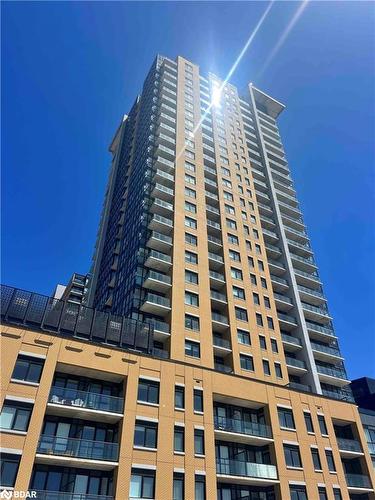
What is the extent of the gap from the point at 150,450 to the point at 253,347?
719 inches

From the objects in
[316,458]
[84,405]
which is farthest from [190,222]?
[316,458]

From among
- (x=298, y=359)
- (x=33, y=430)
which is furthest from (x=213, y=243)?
(x=33, y=430)

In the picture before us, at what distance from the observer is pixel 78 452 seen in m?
28.6

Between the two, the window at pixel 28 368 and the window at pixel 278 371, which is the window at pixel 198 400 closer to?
the window at pixel 278 371

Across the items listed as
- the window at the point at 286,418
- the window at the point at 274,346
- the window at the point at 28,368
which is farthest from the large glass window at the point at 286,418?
the window at the point at 28,368

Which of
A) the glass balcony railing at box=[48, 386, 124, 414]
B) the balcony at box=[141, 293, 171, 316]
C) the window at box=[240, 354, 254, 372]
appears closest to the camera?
the glass balcony railing at box=[48, 386, 124, 414]

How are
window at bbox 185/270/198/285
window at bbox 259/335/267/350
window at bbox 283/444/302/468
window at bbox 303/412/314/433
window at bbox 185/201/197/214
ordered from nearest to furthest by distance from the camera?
window at bbox 283/444/302/468 < window at bbox 303/412/314/433 < window at bbox 259/335/267/350 < window at bbox 185/270/198/285 < window at bbox 185/201/197/214

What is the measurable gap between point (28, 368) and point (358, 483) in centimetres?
3321

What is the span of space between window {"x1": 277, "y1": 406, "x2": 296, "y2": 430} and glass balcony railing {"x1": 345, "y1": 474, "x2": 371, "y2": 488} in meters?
7.45

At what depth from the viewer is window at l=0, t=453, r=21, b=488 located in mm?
24531

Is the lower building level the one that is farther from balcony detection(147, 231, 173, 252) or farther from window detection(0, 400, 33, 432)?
balcony detection(147, 231, 173, 252)

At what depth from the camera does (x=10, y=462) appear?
82.7 feet

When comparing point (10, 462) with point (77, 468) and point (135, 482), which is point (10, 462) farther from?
point (135, 482)

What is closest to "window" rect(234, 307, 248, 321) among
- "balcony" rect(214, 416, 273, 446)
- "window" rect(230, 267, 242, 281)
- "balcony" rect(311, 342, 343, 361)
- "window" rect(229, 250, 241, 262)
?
"window" rect(230, 267, 242, 281)
